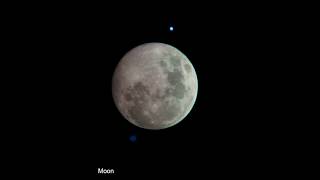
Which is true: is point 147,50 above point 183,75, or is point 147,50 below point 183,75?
above

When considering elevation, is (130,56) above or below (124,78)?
above

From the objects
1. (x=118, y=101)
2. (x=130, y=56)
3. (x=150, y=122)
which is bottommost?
(x=150, y=122)

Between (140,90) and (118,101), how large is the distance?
2.78 ft

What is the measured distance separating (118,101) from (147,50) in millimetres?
1446

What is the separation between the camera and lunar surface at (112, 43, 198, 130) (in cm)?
872

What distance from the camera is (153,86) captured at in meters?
8.69

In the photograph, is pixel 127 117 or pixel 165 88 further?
pixel 127 117

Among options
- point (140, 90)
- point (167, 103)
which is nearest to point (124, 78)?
point (140, 90)

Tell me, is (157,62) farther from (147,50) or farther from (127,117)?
(127,117)

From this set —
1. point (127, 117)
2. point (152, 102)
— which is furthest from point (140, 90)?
point (127, 117)

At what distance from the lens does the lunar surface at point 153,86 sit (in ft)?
28.6

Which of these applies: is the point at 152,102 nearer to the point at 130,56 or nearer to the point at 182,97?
the point at 182,97

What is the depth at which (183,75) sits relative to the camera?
902 centimetres

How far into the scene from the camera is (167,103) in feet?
28.9
